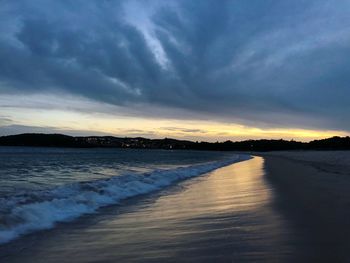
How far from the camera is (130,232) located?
27.5 ft

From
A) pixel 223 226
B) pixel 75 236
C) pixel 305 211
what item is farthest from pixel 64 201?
pixel 305 211

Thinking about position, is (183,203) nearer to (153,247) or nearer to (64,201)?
(64,201)

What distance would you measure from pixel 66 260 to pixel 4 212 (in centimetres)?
419

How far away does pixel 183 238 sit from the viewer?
739cm

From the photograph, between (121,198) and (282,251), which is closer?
(282,251)

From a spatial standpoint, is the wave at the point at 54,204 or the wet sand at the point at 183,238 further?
the wave at the point at 54,204

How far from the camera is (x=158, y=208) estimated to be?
1209cm

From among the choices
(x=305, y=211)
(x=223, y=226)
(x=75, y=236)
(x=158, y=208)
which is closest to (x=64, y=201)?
(x=158, y=208)

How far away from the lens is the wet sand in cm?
605

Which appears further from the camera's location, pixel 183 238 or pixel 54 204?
pixel 54 204

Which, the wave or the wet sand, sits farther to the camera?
the wave

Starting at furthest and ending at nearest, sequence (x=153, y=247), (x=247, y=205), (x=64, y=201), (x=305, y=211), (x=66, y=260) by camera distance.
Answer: (x=64, y=201), (x=247, y=205), (x=305, y=211), (x=153, y=247), (x=66, y=260)

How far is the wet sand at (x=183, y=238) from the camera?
605cm

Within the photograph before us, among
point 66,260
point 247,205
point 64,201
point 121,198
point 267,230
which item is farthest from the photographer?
point 121,198
